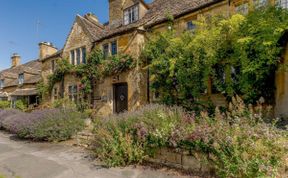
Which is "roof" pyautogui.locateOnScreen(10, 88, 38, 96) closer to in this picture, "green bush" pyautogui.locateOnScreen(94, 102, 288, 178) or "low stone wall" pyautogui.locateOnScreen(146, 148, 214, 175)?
"green bush" pyautogui.locateOnScreen(94, 102, 288, 178)

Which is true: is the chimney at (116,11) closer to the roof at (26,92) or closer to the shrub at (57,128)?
the shrub at (57,128)

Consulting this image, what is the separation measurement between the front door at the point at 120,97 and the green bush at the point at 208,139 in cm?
665

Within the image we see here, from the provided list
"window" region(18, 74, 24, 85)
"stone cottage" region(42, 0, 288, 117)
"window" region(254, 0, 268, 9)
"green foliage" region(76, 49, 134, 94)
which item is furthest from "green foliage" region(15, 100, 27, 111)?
"window" region(254, 0, 268, 9)

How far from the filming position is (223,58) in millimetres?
10266

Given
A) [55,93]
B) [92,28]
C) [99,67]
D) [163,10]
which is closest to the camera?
[163,10]

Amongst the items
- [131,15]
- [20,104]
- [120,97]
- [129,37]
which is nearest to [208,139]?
[120,97]

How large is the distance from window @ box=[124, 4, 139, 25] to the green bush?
10731 mm

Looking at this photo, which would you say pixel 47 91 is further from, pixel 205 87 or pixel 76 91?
pixel 205 87

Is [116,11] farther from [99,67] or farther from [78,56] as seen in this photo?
[99,67]

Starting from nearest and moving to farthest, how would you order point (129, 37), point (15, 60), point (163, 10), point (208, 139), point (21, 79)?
point (208, 139), point (129, 37), point (163, 10), point (21, 79), point (15, 60)

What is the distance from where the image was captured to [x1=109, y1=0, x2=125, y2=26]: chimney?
19.0 metres

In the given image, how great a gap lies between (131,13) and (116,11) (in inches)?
89.0

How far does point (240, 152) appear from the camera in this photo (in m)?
5.50

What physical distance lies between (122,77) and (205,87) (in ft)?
20.8
